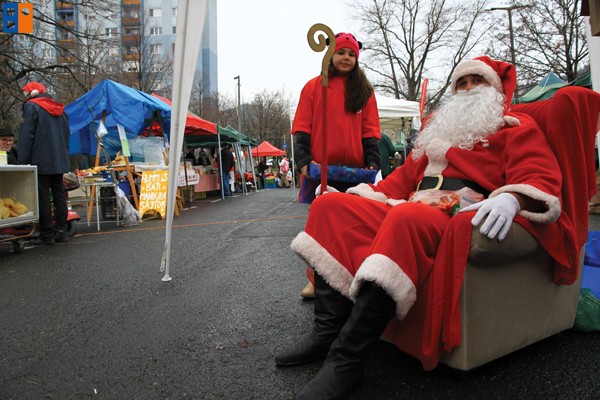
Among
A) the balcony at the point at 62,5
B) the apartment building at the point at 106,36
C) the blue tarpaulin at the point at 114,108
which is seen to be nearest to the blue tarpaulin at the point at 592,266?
the blue tarpaulin at the point at 114,108

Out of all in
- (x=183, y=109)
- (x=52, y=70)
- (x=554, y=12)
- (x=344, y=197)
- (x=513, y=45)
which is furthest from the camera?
(x=513, y=45)

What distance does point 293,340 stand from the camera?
223 centimetres

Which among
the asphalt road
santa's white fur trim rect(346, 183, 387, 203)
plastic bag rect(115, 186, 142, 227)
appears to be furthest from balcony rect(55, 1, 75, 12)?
santa's white fur trim rect(346, 183, 387, 203)

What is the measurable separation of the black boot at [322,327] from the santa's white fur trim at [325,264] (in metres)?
0.05

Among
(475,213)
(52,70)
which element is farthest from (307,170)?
(52,70)

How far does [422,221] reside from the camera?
1688 millimetres

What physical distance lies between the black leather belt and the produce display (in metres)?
4.65

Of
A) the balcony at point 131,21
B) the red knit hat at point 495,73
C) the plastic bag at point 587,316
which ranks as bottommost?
the plastic bag at point 587,316

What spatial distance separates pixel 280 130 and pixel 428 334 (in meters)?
46.7

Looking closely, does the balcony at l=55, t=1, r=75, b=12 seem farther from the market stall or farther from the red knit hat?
the red knit hat

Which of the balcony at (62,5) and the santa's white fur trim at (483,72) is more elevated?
the balcony at (62,5)

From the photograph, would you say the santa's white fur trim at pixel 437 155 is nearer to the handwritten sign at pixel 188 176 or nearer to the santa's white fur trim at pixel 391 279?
the santa's white fur trim at pixel 391 279

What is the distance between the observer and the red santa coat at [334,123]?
111 inches

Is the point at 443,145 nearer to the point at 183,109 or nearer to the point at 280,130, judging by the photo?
the point at 183,109
